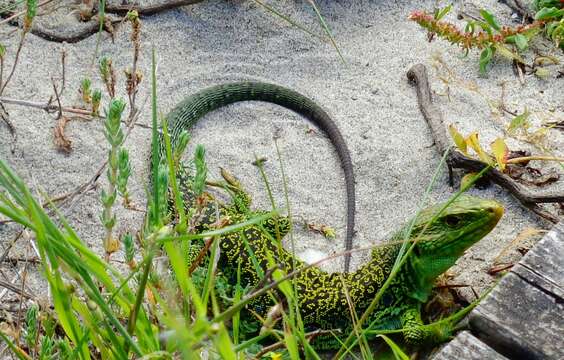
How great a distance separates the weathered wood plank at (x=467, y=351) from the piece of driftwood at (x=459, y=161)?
1.67 metres

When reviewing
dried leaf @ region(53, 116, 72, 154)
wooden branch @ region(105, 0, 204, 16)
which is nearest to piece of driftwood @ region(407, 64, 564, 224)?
wooden branch @ region(105, 0, 204, 16)

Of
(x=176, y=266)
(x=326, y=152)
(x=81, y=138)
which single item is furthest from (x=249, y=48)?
(x=176, y=266)

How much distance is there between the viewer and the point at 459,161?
169 inches

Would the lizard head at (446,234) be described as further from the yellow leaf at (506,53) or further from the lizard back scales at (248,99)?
the yellow leaf at (506,53)

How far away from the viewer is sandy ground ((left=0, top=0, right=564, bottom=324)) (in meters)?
4.17

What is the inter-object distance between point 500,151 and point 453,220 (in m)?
0.76

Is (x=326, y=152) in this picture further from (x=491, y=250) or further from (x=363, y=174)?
(x=491, y=250)

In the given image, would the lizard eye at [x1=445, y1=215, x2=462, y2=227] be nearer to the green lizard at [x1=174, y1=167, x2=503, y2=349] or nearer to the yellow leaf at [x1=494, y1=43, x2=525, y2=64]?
the green lizard at [x1=174, y1=167, x2=503, y2=349]

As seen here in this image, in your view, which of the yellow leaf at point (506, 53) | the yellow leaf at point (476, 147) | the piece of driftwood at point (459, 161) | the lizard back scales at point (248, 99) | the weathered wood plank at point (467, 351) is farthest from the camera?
the yellow leaf at point (506, 53)

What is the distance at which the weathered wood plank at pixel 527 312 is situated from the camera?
100 inches

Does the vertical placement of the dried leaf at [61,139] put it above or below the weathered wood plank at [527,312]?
above

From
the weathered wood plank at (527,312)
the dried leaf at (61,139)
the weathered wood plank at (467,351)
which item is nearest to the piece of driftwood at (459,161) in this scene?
the weathered wood plank at (527,312)

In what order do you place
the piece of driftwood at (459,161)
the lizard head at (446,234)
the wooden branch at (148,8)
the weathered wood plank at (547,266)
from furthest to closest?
1. the wooden branch at (148,8)
2. the piece of driftwood at (459,161)
3. the lizard head at (446,234)
4. the weathered wood plank at (547,266)

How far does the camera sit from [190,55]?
5047 mm
